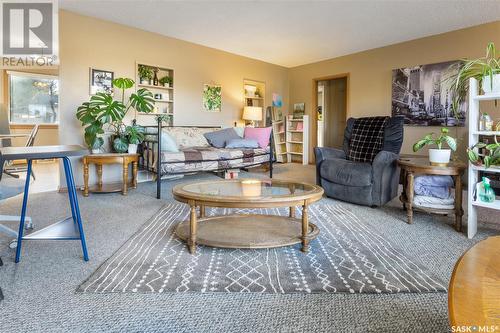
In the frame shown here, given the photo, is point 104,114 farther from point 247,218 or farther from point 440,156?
point 440,156

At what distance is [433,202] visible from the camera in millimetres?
2650

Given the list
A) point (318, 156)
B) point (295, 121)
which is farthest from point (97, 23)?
point (295, 121)

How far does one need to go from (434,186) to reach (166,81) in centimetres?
412

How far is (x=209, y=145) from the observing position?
525 cm

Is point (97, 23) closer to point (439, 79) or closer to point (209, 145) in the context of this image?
point (209, 145)

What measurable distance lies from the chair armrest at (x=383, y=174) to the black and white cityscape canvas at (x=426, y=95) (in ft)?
7.13

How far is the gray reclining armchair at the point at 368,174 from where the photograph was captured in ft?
10.3

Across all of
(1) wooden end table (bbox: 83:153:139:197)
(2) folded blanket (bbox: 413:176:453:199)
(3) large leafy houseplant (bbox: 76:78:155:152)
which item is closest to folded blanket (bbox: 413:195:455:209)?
(2) folded blanket (bbox: 413:176:453:199)

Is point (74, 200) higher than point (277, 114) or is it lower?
lower

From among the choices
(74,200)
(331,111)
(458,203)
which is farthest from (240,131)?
(74,200)

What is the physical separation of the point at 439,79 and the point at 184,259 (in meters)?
4.85

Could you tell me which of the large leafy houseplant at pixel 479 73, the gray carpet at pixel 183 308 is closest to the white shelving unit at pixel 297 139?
the large leafy houseplant at pixel 479 73

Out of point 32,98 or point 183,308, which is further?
point 32,98

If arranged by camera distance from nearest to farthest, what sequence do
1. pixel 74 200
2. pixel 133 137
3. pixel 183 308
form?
pixel 183 308, pixel 74 200, pixel 133 137
